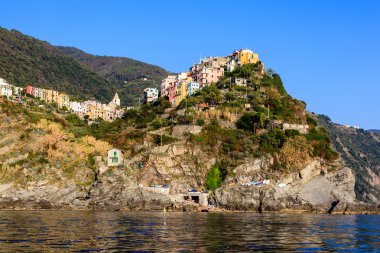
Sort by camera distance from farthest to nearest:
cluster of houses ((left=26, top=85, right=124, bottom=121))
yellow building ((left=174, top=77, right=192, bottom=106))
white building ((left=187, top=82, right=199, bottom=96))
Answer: cluster of houses ((left=26, top=85, right=124, bottom=121)), yellow building ((left=174, top=77, right=192, bottom=106)), white building ((left=187, top=82, right=199, bottom=96))

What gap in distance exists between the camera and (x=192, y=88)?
128 meters

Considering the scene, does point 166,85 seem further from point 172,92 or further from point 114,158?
point 114,158

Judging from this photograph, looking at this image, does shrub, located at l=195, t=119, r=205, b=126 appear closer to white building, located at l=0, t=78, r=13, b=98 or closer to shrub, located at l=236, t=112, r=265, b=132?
shrub, located at l=236, t=112, r=265, b=132

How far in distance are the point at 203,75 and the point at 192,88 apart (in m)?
7.31

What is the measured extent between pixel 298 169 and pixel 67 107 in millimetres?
94191

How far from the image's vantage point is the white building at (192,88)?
→ 126688 millimetres

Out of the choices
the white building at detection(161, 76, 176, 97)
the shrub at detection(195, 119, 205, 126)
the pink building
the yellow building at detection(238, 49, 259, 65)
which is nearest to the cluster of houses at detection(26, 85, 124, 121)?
the white building at detection(161, 76, 176, 97)

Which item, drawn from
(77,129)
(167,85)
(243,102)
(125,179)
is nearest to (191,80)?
(167,85)

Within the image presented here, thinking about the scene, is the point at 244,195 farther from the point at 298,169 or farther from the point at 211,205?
the point at 298,169

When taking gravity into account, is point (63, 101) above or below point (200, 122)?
above

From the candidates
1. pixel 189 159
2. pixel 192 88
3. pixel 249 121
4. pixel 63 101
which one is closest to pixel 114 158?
pixel 189 159

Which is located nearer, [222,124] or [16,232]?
[16,232]

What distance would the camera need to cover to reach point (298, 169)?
9269 centimetres

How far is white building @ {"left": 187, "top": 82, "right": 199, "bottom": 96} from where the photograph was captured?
126688 millimetres
